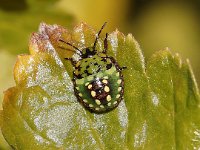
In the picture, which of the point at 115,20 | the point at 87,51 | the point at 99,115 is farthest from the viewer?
the point at 115,20

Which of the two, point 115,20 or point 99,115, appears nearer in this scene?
point 99,115

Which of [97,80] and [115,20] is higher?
[115,20]

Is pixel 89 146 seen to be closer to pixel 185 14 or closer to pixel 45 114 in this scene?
pixel 45 114

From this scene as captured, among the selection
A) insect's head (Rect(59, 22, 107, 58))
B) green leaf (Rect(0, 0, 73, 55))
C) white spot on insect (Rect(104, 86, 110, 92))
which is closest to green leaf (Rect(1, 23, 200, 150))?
insect's head (Rect(59, 22, 107, 58))

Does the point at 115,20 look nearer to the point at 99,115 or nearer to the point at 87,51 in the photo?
the point at 87,51

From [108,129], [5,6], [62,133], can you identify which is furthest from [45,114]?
[5,6]

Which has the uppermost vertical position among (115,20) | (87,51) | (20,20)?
(115,20)

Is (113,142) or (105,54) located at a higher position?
(105,54)

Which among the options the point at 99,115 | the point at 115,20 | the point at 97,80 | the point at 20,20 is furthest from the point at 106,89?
the point at 115,20
